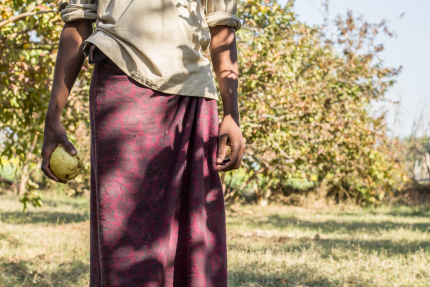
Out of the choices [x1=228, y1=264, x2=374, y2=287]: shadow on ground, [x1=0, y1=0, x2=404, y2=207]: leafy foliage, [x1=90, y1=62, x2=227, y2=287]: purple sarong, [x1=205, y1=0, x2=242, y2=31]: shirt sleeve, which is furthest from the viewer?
[x1=0, y1=0, x2=404, y2=207]: leafy foliage

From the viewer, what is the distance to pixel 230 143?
1397mm

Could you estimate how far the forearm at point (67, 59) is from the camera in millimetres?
1381

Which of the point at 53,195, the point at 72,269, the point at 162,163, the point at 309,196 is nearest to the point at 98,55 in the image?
the point at 162,163

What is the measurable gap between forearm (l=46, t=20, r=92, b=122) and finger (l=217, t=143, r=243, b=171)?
23.7 inches

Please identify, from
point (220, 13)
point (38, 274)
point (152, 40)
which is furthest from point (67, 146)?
point (38, 274)

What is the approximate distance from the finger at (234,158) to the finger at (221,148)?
3cm

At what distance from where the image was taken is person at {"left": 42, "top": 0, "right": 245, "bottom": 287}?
1.23m

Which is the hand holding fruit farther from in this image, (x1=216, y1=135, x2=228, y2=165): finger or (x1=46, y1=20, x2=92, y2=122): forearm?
(x1=216, y1=135, x2=228, y2=165): finger

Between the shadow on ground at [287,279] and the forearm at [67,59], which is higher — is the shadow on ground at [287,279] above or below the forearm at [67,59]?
below

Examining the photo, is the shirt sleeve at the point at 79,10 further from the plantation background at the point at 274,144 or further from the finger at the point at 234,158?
the plantation background at the point at 274,144

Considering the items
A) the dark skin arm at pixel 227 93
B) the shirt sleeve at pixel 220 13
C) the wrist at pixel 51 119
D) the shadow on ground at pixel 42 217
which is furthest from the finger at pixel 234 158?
the shadow on ground at pixel 42 217

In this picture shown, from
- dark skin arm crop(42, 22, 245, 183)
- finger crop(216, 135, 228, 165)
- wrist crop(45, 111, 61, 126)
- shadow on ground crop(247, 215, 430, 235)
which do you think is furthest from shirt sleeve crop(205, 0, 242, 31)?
shadow on ground crop(247, 215, 430, 235)

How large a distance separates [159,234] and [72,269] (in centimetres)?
238

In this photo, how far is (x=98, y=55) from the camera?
130 centimetres
